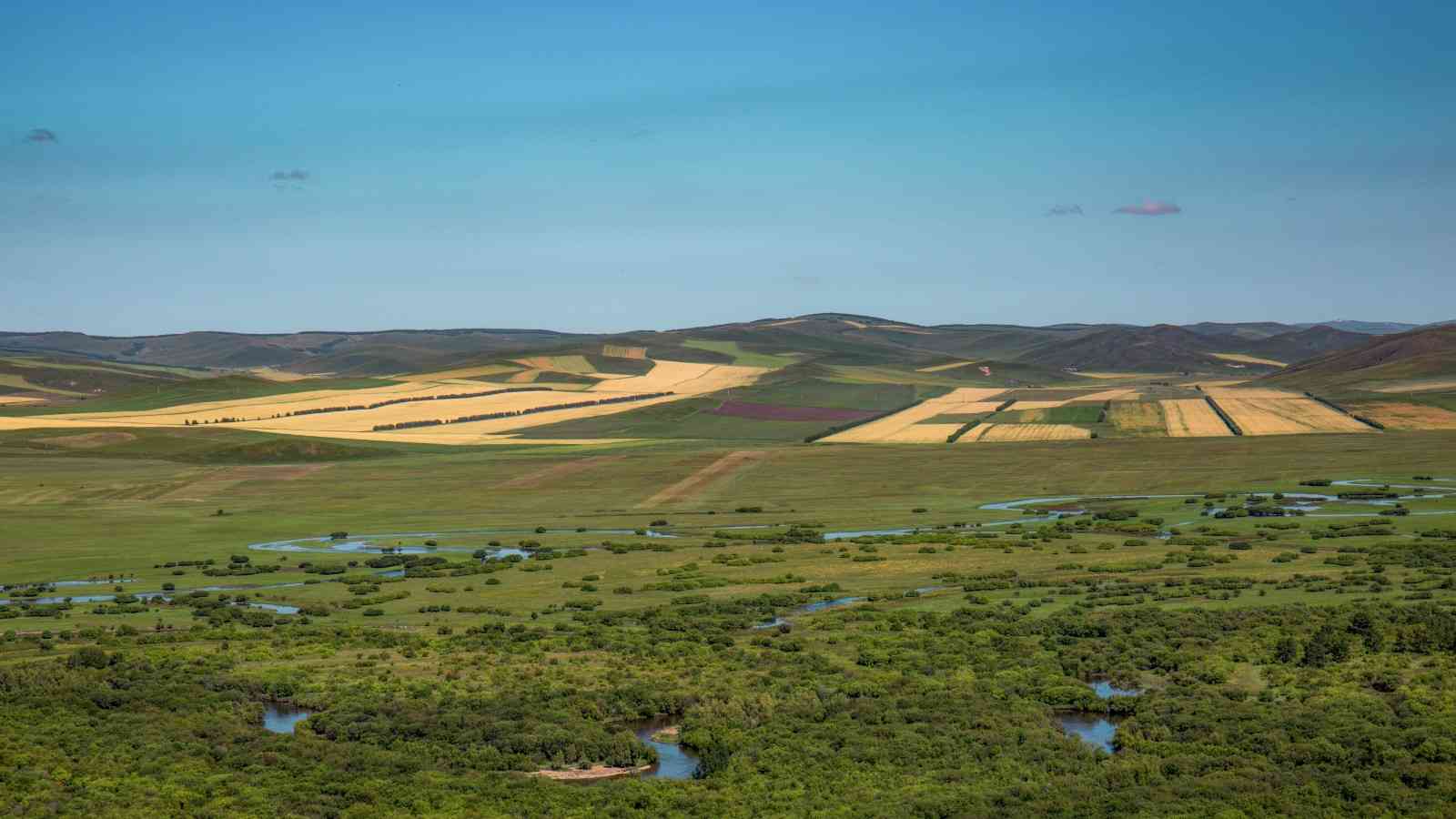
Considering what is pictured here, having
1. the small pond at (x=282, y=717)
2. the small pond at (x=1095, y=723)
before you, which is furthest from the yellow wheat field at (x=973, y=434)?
the small pond at (x=282, y=717)

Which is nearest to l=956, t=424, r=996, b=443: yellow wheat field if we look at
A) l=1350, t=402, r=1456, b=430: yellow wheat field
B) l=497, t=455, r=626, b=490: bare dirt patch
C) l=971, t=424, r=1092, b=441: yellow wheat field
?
l=971, t=424, r=1092, b=441: yellow wheat field

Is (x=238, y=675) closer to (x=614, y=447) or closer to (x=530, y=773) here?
(x=530, y=773)

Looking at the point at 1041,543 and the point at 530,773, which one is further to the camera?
the point at 1041,543

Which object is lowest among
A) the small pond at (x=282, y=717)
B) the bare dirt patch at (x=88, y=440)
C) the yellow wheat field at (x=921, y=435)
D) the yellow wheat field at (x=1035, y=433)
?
the small pond at (x=282, y=717)

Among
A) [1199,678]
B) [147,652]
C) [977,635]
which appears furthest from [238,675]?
[1199,678]

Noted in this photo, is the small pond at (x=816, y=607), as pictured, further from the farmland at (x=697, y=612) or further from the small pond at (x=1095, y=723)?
the small pond at (x=1095, y=723)

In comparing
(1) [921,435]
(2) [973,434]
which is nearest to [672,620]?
(1) [921,435]

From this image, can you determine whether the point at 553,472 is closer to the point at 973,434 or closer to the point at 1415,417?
the point at 973,434
